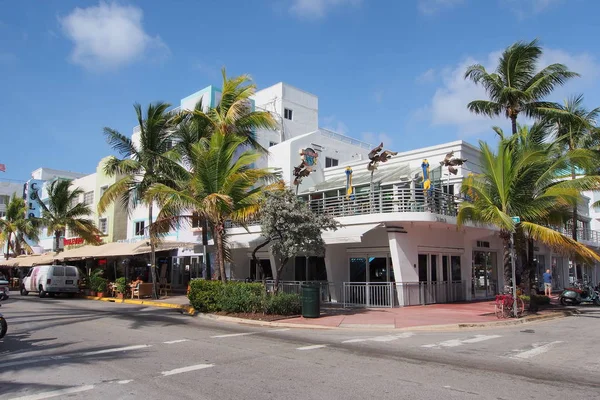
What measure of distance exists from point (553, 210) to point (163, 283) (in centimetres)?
2218

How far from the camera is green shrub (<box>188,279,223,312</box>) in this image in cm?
1747

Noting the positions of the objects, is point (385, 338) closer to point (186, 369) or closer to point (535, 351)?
point (535, 351)

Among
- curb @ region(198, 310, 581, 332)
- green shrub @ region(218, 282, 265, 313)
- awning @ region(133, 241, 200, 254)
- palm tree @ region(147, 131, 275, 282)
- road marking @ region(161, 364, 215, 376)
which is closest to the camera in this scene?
road marking @ region(161, 364, 215, 376)

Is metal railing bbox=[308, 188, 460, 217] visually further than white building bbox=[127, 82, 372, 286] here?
No

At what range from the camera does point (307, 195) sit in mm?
28594

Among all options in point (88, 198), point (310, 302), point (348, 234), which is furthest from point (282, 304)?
point (88, 198)

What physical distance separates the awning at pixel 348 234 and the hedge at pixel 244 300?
11.1 ft

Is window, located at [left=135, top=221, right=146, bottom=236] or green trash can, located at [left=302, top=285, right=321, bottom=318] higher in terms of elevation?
window, located at [left=135, top=221, right=146, bottom=236]

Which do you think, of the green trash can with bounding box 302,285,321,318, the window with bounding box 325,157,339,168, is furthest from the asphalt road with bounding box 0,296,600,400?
the window with bounding box 325,157,339,168

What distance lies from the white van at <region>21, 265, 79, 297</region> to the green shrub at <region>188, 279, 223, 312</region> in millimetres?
12934

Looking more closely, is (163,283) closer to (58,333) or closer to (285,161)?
(285,161)

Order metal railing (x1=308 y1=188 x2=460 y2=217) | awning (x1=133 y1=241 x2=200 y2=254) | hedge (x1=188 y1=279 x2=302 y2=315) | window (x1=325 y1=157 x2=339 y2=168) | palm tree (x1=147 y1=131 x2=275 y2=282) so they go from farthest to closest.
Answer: window (x1=325 y1=157 x2=339 y2=168), awning (x1=133 y1=241 x2=200 y2=254), metal railing (x1=308 y1=188 x2=460 y2=217), palm tree (x1=147 y1=131 x2=275 y2=282), hedge (x1=188 y1=279 x2=302 y2=315)

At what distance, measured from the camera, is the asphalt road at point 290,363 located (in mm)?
6832

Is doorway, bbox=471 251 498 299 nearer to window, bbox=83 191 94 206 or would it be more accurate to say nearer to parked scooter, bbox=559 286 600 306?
parked scooter, bbox=559 286 600 306
